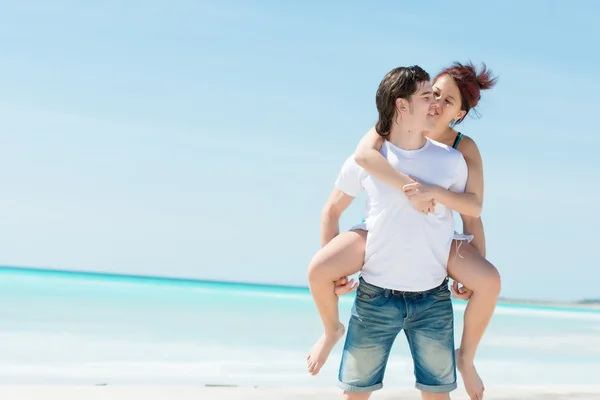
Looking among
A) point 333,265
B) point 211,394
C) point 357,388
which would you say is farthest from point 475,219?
point 211,394

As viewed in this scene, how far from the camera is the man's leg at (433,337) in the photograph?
3.32 m

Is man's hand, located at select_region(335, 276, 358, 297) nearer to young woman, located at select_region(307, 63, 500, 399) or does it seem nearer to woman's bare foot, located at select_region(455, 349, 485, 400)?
young woman, located at select_region(307, 63, 500, 399)

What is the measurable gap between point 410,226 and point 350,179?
344 millimetres

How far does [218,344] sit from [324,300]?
687cm

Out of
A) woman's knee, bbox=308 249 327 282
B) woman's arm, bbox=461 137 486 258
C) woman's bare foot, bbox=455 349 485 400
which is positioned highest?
woman's arm, bbox=461 137 486 258

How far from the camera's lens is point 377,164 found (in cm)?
324

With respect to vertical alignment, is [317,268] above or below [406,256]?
below

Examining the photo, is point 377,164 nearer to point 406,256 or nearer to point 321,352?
point 406,256

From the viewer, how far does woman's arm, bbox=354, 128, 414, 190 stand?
3211 millimetres

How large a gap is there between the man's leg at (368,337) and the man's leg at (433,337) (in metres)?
0.07

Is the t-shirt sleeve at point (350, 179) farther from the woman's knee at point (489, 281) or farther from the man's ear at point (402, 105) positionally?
the woman's knee at point (489, 281)

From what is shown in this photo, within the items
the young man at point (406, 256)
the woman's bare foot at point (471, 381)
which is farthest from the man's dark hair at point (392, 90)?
the woman's bare foot at point (471, 381)

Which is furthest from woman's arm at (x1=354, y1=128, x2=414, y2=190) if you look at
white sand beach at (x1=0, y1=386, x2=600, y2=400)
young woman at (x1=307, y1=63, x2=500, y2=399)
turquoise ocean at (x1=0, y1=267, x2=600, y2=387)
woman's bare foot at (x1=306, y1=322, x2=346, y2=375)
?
turquoise ocean at (x1=0, y1=267, x2=600, y2=387)

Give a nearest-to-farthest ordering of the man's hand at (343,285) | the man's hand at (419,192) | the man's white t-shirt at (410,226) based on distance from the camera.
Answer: the man's hand at (419,192) < the man's white t-shirt at (410,226) < the man's hand at (343,285)
